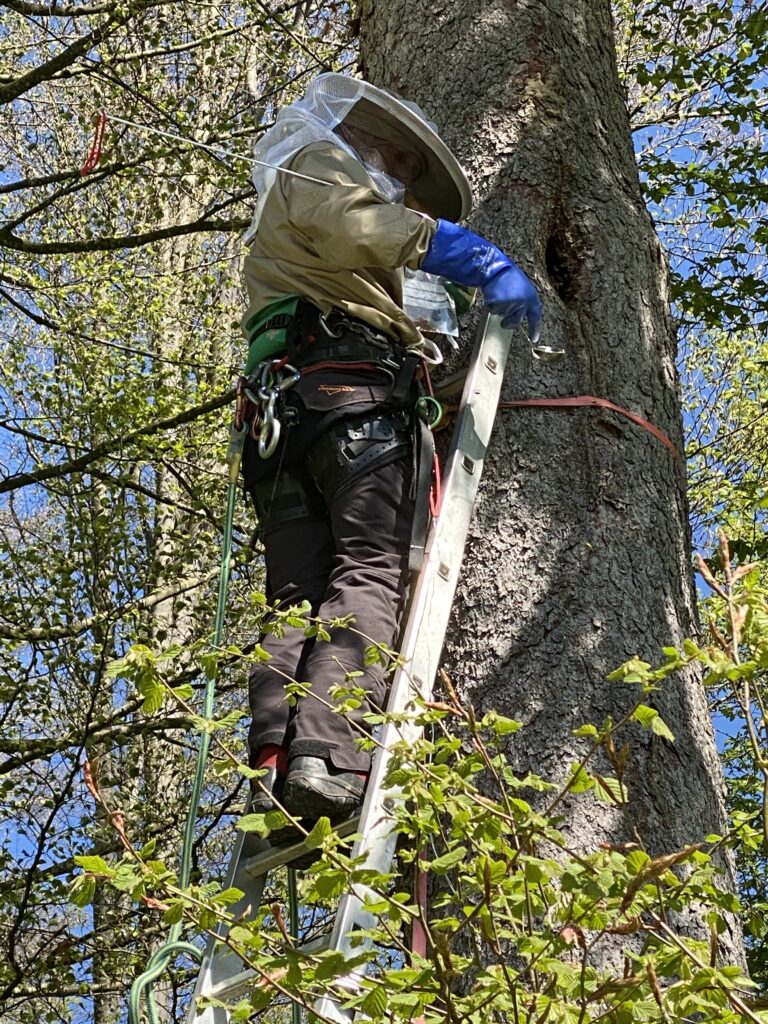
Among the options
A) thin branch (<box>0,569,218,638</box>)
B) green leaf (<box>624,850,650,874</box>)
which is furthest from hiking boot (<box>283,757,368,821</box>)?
thin branch (<box>0,569,218,638</box>)

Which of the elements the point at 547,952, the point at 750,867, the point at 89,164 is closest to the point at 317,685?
the point at 547,952

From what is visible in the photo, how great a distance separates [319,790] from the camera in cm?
272

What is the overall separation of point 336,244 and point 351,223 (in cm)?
7

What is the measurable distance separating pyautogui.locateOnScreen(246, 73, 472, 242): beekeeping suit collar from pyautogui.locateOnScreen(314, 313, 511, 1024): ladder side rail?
1.76 ft

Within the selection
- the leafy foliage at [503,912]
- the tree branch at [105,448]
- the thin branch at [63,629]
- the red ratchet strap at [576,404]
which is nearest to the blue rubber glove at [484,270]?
the red ratchet strap at [576,404]

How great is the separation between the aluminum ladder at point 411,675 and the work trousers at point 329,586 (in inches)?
3.3

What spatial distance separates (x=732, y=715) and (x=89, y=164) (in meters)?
6.33

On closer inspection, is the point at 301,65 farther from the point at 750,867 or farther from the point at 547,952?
the point at 547,952

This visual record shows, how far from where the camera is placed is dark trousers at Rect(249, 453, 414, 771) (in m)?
2.85

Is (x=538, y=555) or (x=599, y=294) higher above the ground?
(x=599, y=294)

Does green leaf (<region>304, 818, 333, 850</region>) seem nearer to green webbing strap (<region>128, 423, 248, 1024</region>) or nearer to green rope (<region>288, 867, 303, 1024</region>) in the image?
green webbing strap (<region>128, 423, 248, 1024</region>)

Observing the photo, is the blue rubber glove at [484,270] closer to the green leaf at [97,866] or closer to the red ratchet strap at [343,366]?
the red ratchet strap at [343,366]

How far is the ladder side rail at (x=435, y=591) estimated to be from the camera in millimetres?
2521

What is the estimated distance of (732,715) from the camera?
925 centimetres
